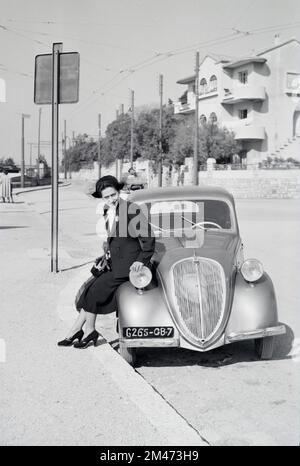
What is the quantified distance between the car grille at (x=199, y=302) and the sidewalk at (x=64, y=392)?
0.59 m

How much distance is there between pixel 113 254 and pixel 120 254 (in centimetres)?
7

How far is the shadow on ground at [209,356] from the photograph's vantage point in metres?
5.23

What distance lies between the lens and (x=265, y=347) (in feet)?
16.9

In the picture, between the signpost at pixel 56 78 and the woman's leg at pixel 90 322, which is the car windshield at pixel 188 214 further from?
the signpost at pixel 56 78

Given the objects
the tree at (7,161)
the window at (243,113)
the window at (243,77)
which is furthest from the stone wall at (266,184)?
the tree at (7,161)

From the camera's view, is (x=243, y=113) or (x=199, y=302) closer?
(x=199, y=302)

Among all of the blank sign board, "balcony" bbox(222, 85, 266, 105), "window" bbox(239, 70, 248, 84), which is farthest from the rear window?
"window" bbox(239, 70, 248, 84)

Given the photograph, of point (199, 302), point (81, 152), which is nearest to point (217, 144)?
point (199, 302)

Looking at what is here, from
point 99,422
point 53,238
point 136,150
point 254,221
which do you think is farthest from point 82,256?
point 136,150

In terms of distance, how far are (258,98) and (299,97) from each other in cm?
360

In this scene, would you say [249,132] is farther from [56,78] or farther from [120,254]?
[120,254]

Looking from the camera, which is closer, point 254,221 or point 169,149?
point 254,221

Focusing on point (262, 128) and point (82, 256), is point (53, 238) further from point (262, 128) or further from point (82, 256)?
point (262, 128)

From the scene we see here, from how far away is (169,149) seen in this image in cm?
5412
